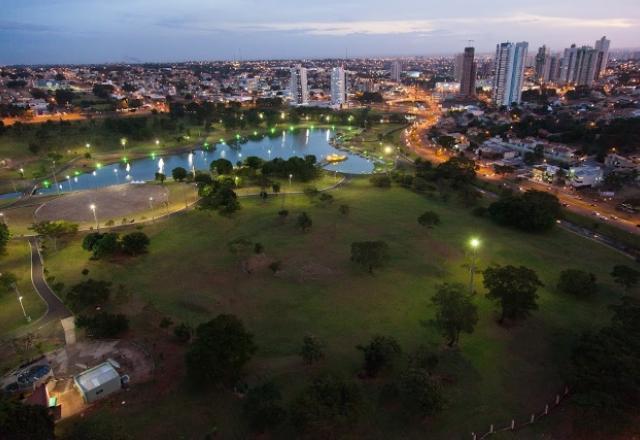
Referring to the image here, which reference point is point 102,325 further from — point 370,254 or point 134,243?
point 370,254

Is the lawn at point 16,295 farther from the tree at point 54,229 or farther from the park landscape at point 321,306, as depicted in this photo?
the tree at point 54,229

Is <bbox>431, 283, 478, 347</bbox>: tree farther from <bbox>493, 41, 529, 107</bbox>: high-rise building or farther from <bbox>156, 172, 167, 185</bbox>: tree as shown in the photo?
<bbox>493, 41, 529, 107</bbox>: high-rise building

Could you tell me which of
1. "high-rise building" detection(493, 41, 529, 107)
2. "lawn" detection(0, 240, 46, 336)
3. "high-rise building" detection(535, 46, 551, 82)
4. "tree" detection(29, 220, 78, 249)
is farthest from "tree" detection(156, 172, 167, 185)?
"high-rise building" detection(535, 46, 551, 82)

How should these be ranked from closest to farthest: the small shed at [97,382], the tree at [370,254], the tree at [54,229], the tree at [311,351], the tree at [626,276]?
the small shed at [97,382]
the tree at [311,351]
the tree at [626,276]
the tree at [370,254]
the tree at [54,229]

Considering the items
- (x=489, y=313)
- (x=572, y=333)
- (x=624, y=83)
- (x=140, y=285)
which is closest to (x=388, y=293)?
(x=489, y=313)

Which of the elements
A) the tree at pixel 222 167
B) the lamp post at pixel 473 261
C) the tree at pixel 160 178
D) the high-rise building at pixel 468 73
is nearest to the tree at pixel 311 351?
the lamp post at pixel 473 261

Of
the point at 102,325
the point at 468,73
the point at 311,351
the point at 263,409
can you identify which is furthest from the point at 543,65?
the point at 263,409

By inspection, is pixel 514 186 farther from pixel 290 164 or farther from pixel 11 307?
pixel 11 307
